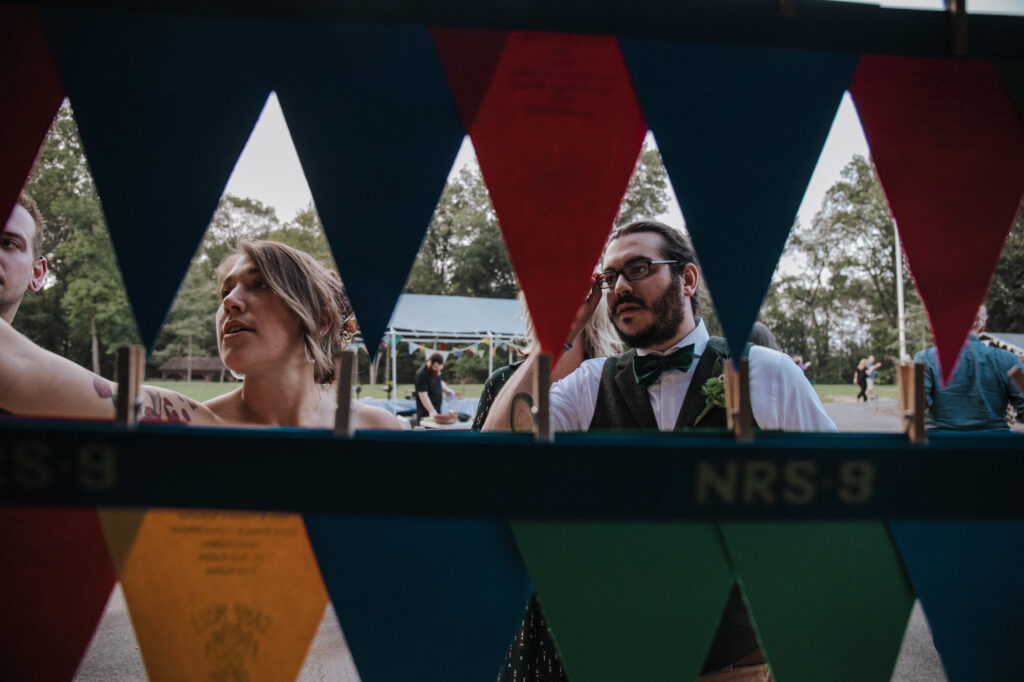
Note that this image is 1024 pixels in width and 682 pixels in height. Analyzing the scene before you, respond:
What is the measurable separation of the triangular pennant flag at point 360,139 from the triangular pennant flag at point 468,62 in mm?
38

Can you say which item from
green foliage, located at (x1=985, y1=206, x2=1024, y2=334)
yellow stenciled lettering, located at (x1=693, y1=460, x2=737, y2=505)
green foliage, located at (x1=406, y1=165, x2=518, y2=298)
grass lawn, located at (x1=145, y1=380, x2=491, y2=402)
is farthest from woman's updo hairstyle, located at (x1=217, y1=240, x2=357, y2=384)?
green foliage, located at (x1=406, y1=165, x2=518, y2=298)

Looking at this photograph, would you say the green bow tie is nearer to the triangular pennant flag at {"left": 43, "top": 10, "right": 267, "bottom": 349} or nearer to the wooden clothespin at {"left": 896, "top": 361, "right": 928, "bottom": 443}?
the wooden clothespin at {"left": 896, "top": 361, "right": 928, "bottom": 443}

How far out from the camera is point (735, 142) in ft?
2.12

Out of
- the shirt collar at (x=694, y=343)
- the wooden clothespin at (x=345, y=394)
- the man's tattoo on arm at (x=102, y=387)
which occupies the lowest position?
the man's tattoo on arm at (x=102, y=387)

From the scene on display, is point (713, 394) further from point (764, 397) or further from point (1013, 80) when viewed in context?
point (1013, 80)

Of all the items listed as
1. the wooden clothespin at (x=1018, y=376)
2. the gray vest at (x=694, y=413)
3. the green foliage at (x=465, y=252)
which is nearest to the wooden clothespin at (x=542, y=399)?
the wooden clothespin at (x=1018, y=376)

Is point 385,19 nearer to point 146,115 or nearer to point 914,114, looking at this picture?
point 146,115

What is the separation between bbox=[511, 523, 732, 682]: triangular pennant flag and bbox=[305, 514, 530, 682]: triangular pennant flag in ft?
0.17

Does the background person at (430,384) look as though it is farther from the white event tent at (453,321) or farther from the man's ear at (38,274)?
the man's ear at (38,274)

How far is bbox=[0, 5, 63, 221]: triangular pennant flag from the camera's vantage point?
0.62 meters

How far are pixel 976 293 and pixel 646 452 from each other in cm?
48

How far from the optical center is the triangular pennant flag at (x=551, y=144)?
640mm

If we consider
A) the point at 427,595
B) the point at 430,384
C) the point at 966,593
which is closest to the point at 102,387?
the point at 427,595

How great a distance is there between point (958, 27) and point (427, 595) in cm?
93
